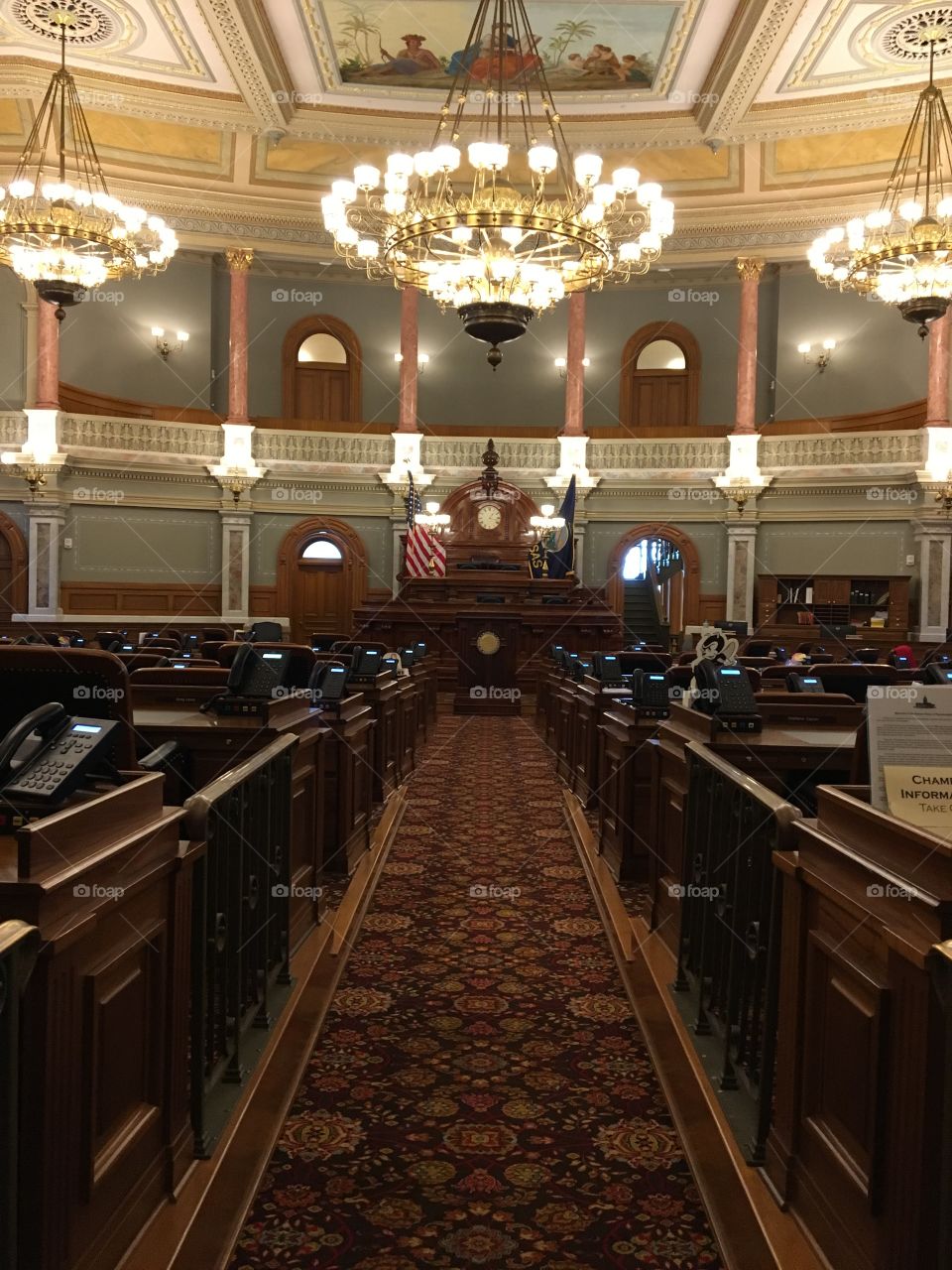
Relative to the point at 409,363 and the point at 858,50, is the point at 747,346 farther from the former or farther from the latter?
the point at 409,363

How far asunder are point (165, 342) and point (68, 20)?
5425 millimetres

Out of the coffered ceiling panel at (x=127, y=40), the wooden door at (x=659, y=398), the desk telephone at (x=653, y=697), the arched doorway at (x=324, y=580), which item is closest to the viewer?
the desk telephone at (x=653, y=697)

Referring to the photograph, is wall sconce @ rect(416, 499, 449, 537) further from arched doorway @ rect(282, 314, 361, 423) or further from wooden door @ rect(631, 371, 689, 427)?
wooden door @ rect(631, 371, 689, 427)

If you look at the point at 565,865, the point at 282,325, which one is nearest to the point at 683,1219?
the point at 565,865

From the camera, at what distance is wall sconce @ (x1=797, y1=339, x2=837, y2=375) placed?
55.4ft

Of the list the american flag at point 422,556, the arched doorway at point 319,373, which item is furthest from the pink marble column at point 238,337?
the american flag at point 422,556

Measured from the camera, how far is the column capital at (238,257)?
16.2 m

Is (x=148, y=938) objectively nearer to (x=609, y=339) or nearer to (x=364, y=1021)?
(x=364, y=1021)

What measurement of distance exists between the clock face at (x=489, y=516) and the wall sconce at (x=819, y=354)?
6.01 metres

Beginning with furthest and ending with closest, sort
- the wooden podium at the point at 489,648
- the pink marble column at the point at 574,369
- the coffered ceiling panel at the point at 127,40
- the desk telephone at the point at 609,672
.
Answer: the pink marble column at the point at 574,369, the wooden podium at the point at 489,648, the coffered ceiling panel at the point at 127,40, the desk telephone at the point at 609,672

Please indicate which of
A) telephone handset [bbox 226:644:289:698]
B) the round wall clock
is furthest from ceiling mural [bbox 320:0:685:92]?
telephone handset [bbox 226:644:289:698]

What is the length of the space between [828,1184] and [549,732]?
7.85 metres

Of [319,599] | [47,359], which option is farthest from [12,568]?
[319,599]

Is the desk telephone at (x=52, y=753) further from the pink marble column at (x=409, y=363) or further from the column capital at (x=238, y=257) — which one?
the column capital at (x=238, y=257)
